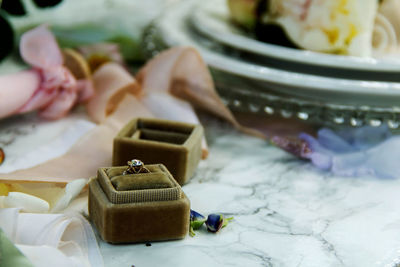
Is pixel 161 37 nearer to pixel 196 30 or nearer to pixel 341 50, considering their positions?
pixel 196 30

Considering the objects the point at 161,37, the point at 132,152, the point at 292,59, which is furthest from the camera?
the point at 161,37

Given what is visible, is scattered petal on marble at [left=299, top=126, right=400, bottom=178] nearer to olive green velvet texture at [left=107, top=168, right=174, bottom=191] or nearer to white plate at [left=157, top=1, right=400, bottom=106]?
white plate at [left=157, top=1, right=400, bottom=106]

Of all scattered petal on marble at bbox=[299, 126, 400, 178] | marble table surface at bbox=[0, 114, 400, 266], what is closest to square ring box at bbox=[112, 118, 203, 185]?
marble table surface at bbox=[0, 114, 400, 266]

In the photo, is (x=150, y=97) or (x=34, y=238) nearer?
(x=34, y=238)

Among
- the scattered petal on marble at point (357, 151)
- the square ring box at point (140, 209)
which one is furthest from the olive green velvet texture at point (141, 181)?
the scattered petal on marble at point (357, 151)

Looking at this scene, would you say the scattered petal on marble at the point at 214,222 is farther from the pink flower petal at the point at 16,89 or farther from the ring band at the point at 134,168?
the pink flower petal at the point at 16,89

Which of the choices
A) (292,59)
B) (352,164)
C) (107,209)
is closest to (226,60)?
(292,59)

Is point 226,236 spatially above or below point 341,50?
below
